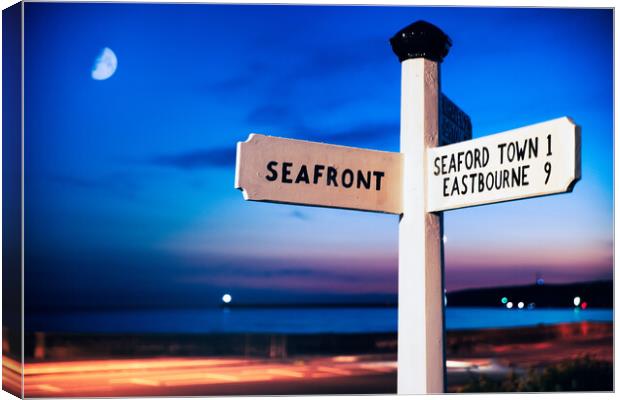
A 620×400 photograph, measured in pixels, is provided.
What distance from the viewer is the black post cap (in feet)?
11.2

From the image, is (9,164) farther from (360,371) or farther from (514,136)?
(360,371)

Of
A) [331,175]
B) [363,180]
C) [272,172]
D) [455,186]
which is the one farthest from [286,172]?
[455,186]

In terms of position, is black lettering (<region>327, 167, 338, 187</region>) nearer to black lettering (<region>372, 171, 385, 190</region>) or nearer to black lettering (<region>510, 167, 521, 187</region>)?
black lettering (<region>372, 171, 385, 190</region>)

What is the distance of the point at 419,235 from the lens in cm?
331

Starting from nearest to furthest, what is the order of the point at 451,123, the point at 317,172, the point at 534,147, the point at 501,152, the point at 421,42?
the point at 534,147 < the point at 501,152 < the point at 317,172 < the point at 421,42 < the point at 451,123

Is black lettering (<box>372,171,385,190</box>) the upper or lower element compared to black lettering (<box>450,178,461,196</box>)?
upper

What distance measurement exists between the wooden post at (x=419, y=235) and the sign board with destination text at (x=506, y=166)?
65mm

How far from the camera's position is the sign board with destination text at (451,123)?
137 inches

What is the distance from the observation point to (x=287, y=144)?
3242 millimetres

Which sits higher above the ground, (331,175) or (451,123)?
(451,123)

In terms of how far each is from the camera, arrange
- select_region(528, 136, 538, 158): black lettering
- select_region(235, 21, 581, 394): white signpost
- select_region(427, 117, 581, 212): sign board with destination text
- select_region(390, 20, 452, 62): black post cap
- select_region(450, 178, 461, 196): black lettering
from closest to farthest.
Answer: select_region(427, 117, 581, 212): sign board with destination text < select_region(528, 136, 538, 158): black lettering < select_region(235, 21, 581, 394): white signpost < select_region(450, 178, 461, 196): black lettering < select_region(390, 20, 452, 62): black post cap

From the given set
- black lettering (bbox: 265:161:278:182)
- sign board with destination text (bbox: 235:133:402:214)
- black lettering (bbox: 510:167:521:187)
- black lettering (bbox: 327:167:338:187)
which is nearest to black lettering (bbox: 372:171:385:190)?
sign board with destination text (bbox: 235:133:402:214)

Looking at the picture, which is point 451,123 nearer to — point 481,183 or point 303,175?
point 481,183

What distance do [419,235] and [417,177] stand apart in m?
0.21
